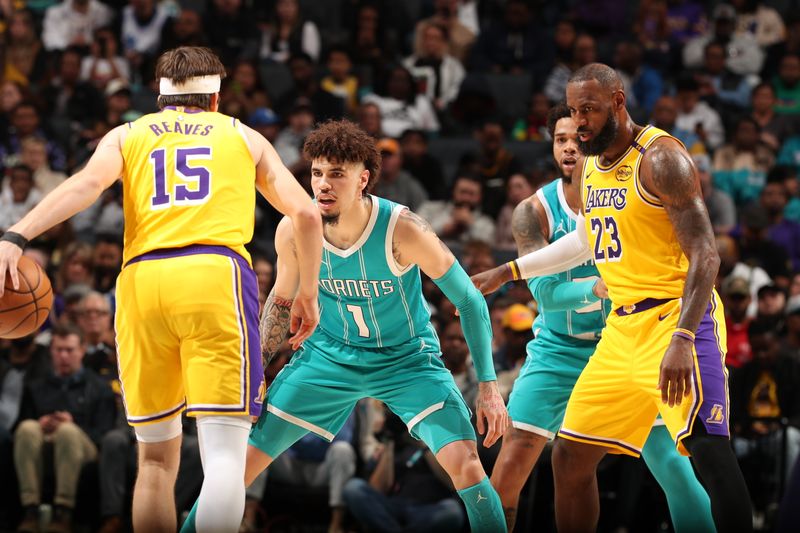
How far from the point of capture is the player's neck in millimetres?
5676

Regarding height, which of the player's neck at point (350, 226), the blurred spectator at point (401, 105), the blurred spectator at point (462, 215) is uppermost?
the blurred spectator at point (401, 105)

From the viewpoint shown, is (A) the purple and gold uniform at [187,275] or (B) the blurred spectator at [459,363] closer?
(A) the purple and gold uniform at [187,275]

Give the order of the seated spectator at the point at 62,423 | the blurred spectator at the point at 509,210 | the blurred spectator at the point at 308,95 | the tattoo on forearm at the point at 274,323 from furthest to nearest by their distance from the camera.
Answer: the blurred spectator at the point at 308,95 → the blurred spectator at the point at 509,210 → the seated spectator at the point at 62,423 → the tattoo on forearm at the point at 274,323

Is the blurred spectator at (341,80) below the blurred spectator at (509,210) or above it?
above

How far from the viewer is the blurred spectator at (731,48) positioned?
14.2m

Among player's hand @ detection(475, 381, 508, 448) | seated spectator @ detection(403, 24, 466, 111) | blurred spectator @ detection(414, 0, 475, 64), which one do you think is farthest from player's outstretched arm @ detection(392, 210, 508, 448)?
blurred spectator @ detection(414, 0, 475, 64)

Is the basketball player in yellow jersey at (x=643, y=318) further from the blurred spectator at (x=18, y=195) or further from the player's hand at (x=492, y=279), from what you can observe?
the blurred spectator at (x=18, y=195)

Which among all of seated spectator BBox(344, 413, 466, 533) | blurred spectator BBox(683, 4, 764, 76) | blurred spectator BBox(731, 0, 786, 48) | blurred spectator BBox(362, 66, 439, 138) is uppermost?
blurred spectator BBox(731, 0, 786, 48)

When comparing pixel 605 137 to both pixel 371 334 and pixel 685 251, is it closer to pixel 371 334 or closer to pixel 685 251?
pixel 685 251

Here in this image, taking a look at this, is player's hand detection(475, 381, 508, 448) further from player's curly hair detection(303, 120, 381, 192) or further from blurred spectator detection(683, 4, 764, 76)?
blurred spectator detection(683, 4, 764, 76)

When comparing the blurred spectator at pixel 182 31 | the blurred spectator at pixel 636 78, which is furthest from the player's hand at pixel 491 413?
the blurred spectator at pixel 182 31

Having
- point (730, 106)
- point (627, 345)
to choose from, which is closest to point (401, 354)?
point (627, 345)

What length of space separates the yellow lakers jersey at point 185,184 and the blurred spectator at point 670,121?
835 centimetres

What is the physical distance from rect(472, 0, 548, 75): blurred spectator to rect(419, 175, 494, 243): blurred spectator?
110 inches
